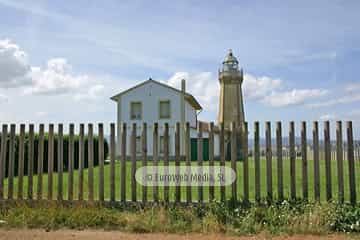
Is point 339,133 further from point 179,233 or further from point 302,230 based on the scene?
point 179,233

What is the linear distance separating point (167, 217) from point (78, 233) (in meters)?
1.37

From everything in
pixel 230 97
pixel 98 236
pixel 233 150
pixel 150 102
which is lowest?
pixel 98 236

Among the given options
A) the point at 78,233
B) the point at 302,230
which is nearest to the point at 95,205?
the point at 78,233

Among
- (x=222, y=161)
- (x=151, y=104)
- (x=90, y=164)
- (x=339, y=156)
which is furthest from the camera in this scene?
(x=151, y=104)

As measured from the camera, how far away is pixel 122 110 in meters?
31.1

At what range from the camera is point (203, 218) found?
531 cm

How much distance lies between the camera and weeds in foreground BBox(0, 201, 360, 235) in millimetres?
4977

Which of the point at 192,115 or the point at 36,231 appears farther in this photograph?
the point at 192,115

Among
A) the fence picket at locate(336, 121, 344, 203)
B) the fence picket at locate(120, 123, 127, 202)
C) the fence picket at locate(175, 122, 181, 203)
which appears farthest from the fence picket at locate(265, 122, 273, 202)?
the fence picket at locate(120, 123, 127, 202)

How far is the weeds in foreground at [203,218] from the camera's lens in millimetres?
4977

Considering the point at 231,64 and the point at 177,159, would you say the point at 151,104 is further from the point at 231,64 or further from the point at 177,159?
the point at 177,159

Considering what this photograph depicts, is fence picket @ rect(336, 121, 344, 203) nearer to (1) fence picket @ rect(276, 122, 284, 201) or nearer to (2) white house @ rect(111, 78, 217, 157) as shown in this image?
(1) fence picket @ rect(276, 122, 284, 201)

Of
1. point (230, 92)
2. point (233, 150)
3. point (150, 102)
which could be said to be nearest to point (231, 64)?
point (230, 92)

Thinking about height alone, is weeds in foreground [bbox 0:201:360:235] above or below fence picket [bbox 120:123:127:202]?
below
